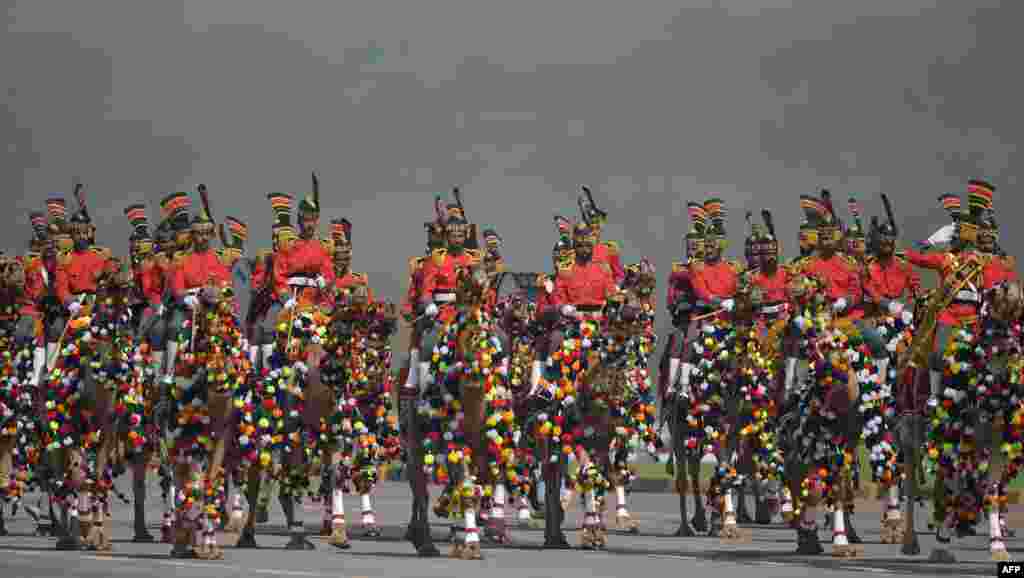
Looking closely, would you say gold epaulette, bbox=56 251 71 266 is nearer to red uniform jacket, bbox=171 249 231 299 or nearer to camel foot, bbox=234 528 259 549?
red uniform jacket, bbox=171 249 231 299

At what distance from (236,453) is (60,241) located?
14.8ft

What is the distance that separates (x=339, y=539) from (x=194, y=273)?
3.53m

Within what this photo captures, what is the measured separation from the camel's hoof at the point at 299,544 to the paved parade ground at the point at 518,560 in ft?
0.46

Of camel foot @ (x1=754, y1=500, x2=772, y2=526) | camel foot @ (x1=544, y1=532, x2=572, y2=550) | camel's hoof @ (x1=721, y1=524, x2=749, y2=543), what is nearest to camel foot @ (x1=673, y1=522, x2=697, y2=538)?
camel's hoof @ (x1=721, y1=524, x2=749, y2=543)

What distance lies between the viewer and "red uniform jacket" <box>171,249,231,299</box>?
20766 mm

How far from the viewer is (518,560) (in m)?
20.3

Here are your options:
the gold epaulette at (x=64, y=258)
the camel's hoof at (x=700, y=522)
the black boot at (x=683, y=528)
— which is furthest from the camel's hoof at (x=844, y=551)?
the gold epaulette at (x=64, y=258)

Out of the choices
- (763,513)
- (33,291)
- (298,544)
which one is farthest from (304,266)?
(763,513)

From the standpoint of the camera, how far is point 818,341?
20.7 metres

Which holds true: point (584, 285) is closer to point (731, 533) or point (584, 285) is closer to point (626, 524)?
point (731, 533)

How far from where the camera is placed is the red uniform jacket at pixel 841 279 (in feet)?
77.4

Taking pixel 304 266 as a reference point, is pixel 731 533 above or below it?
below

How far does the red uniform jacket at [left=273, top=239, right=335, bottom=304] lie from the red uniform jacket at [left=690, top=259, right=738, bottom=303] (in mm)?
5241

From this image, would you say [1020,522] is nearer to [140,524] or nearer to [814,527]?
[814,527]
